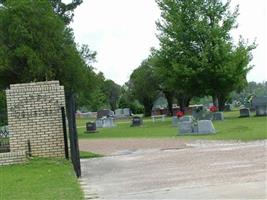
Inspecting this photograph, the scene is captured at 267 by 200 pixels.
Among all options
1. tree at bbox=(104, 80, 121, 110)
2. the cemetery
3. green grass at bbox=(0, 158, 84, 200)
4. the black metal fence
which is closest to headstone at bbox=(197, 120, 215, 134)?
the cemetery

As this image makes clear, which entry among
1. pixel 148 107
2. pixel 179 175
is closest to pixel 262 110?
pixel 148 107

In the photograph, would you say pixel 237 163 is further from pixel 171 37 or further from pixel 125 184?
pixel 171 37

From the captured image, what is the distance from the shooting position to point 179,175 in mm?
12570

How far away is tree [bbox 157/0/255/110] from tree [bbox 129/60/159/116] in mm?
20303

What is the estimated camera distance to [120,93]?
365 feet

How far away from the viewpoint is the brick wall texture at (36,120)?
50.3ft

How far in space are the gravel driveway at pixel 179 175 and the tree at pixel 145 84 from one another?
57530 mm

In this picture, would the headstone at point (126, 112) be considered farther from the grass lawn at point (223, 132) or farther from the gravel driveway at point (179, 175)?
the gravel driveway at point (179, 175)

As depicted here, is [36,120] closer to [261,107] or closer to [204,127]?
[204,127]

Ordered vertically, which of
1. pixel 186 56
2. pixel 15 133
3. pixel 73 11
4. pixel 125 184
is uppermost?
pixel 73 11

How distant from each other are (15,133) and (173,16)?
40.1 metres

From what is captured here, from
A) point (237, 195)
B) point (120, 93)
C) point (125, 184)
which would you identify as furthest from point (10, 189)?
point (120, 93)

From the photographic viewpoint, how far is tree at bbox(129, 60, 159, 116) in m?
77.5

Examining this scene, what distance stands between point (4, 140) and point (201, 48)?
40404 mm
